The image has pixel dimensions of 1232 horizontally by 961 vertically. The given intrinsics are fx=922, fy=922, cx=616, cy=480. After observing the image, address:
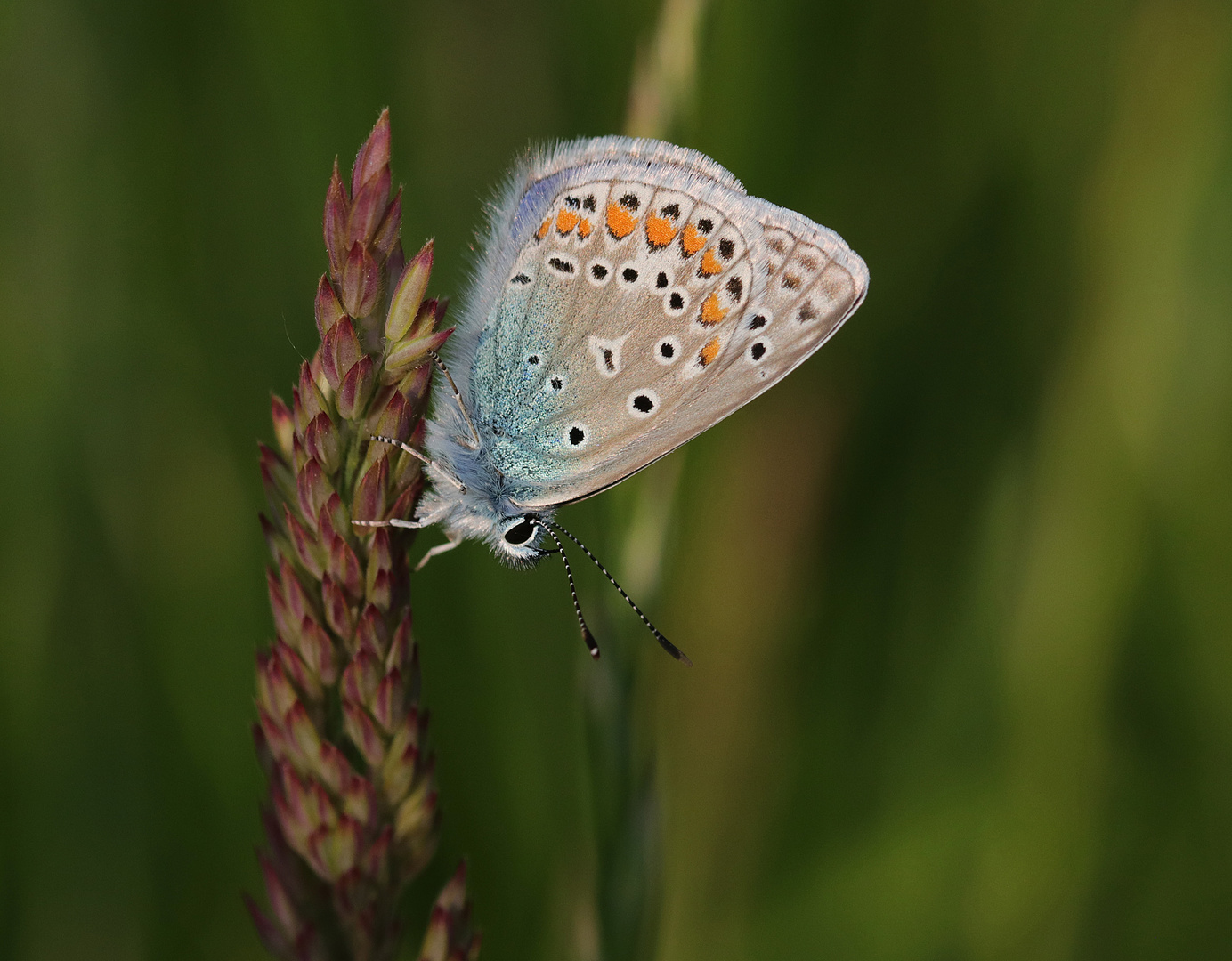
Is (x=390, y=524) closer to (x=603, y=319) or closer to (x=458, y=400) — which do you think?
(x=458, y=400)

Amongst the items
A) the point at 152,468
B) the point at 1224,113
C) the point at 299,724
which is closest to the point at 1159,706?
the point at 1224,113

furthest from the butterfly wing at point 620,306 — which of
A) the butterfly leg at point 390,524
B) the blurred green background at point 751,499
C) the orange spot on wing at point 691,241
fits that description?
the butterfly leg at point 390,524

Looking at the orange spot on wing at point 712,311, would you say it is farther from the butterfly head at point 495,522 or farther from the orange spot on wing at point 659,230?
the butterfly head at point 495,522

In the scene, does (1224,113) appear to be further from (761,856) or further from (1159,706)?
(761,856)

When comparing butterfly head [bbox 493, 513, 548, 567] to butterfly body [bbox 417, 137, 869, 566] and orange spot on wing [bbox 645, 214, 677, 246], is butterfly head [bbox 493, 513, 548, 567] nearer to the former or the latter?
butterfly body [bbox 417, 137, 869, 566]

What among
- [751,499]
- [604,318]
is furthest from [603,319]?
[751,499]

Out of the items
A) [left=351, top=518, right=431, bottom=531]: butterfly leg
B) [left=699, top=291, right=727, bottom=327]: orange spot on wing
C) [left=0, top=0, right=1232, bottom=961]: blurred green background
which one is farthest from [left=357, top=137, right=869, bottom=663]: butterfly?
[left=351, top=518, right=431, bottom=531]: butterfly leg
